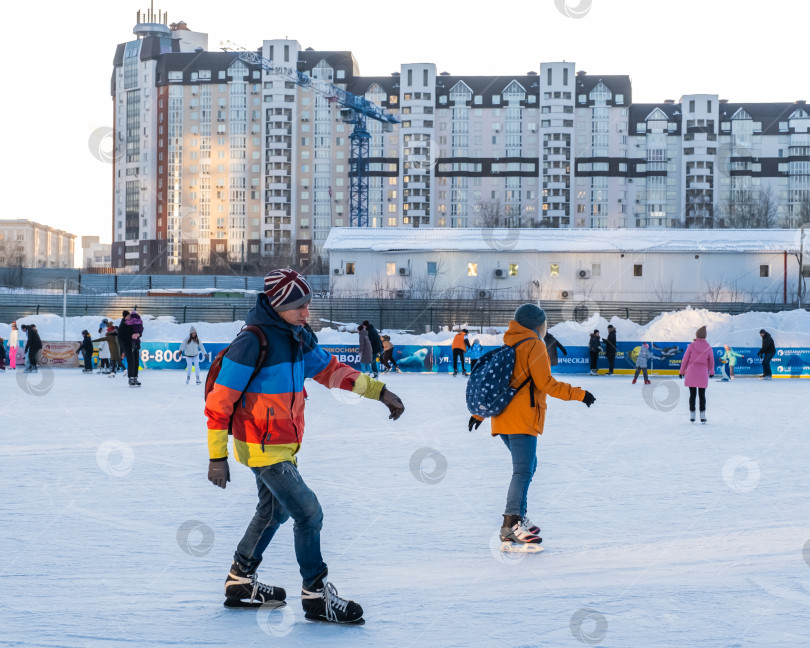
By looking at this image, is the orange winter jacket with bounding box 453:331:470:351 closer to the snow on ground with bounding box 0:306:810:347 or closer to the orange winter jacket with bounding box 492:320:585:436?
the snow on ground with bounding box 0:306:810:347

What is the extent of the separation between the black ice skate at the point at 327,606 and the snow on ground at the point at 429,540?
0.05m

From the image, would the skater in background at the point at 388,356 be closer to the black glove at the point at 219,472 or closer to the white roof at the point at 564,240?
the black glove at the point at 219,472

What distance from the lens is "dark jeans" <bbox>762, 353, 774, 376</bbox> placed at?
23625 mm

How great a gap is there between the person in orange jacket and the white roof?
135ft

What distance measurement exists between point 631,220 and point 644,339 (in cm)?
7812

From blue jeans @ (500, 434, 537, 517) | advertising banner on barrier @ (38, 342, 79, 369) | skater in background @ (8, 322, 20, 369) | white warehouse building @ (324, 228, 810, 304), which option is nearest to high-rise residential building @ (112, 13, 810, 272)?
white warehouse building @ (324, 228, 810, 304)

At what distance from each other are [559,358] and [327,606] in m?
21.6

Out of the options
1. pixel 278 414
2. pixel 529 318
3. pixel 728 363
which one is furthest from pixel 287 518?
pixel 728 363

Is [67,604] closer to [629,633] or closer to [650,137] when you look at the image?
[629,633]

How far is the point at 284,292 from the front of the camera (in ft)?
12.3

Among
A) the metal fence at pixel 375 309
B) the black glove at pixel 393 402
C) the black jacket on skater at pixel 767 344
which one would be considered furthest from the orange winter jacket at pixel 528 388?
the metal fence at pixel 375 309

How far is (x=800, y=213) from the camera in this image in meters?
94.6

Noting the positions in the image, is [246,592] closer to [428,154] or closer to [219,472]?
[219,472]

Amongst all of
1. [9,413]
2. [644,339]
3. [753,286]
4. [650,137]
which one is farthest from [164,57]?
[9,413]
